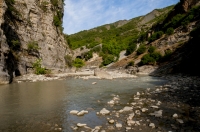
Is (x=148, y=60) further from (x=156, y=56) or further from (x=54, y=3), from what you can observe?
(x=54, y=3)

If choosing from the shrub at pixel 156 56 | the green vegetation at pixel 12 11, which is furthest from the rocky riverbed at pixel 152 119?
the green vegetation at pixel 12 11

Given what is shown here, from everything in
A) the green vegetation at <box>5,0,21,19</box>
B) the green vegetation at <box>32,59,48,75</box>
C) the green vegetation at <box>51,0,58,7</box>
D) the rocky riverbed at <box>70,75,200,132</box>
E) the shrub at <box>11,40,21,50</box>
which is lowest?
the rocky riverbed at <box>70,75,200,132</box>

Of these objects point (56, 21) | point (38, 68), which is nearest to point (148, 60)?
point (38, 68)

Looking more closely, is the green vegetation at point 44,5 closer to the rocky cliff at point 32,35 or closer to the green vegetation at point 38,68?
the rocky cliff at point 32,35

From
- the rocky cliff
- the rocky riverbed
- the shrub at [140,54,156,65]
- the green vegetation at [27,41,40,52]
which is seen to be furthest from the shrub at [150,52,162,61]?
the rocky riverbed

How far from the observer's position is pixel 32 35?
43906mm

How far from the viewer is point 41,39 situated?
46156 millimetres

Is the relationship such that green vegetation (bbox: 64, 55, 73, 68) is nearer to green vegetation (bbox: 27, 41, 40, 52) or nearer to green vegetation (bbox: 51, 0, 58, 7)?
green vegetation (bbox: 27, 41, 40, 52)

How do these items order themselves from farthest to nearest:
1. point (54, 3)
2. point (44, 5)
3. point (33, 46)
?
point (54, 3), point (44, 5), point (33, 46)

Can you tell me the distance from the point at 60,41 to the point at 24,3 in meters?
15.7

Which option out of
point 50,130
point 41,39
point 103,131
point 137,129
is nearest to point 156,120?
point 137,129

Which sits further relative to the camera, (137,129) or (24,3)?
(24,3)

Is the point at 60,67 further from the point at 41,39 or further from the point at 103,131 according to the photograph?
the point at 103,131

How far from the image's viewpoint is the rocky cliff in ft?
117
